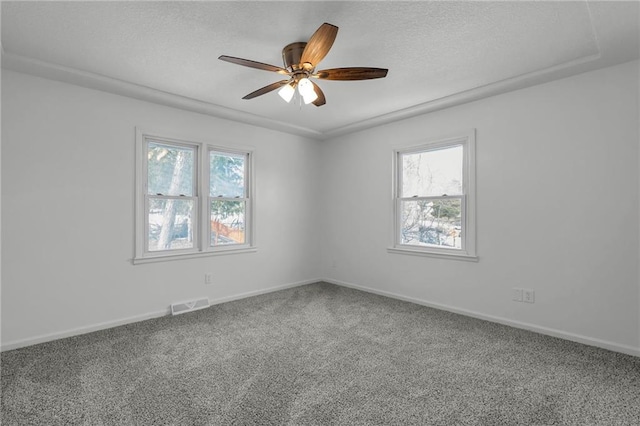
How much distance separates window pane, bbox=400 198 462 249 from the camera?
379cm

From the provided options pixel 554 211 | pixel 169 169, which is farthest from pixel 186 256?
pixel 554 211

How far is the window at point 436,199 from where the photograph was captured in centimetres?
364

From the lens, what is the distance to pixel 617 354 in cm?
260

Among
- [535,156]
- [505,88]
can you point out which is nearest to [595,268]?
[535,156]

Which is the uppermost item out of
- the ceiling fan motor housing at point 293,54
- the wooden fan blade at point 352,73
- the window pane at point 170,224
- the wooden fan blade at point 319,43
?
A: the ceiling fan motor housing at point 293,54

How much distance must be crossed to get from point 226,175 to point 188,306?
1.73 metres

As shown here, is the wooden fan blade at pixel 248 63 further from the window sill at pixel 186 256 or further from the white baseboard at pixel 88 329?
the white baseboard at pixel 88 329

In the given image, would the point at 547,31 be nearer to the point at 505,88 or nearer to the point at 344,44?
the point at 505,88

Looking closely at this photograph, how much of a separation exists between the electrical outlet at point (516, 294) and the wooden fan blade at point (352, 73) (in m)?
2.52

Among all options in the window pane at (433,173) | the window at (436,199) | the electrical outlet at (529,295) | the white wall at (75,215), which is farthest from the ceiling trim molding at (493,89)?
the white wall at (75,215)

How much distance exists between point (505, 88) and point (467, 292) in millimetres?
2195

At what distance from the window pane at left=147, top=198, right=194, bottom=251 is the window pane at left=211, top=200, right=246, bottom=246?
1.01ft

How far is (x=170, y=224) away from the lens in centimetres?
380

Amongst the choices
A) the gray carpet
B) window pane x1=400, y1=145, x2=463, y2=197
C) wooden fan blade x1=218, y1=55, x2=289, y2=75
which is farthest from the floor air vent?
window pane x1=400, y1=145, x2=463, y2=197
